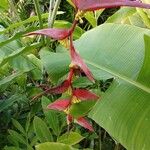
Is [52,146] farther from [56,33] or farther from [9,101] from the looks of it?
[9,101]

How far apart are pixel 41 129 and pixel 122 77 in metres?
0.30

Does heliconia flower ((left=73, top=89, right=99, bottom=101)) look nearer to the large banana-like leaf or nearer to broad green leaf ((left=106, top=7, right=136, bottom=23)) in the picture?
the large banana-like leaf

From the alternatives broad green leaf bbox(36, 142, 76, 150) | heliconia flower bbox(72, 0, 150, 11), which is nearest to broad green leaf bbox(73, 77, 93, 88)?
broad green leaf bbox(36, 142, 76, 150)

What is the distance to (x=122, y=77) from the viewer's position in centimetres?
67

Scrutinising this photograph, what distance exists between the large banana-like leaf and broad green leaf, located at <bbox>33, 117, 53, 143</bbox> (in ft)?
0.69

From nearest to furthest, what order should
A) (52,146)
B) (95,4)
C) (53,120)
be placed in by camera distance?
1. (95,4)
2. (52,146)
3. (53,120)

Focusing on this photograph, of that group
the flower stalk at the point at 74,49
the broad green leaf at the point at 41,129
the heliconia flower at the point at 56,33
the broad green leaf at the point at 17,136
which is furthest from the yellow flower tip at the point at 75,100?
the broad green leaf at the point at 17,136

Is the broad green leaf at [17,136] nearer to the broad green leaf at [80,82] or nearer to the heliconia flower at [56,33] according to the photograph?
the broad green leaf at [80,82]

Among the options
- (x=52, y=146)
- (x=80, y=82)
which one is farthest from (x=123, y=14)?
(x=52, y=146)

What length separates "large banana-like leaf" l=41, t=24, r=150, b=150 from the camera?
61 cm

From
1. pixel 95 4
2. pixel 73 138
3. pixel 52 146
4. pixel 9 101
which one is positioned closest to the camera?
pixel 95 4

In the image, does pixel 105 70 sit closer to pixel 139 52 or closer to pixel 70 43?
pixel 139 52

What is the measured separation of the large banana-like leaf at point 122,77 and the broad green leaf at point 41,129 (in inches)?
8.2

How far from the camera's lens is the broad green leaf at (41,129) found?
90 cm
